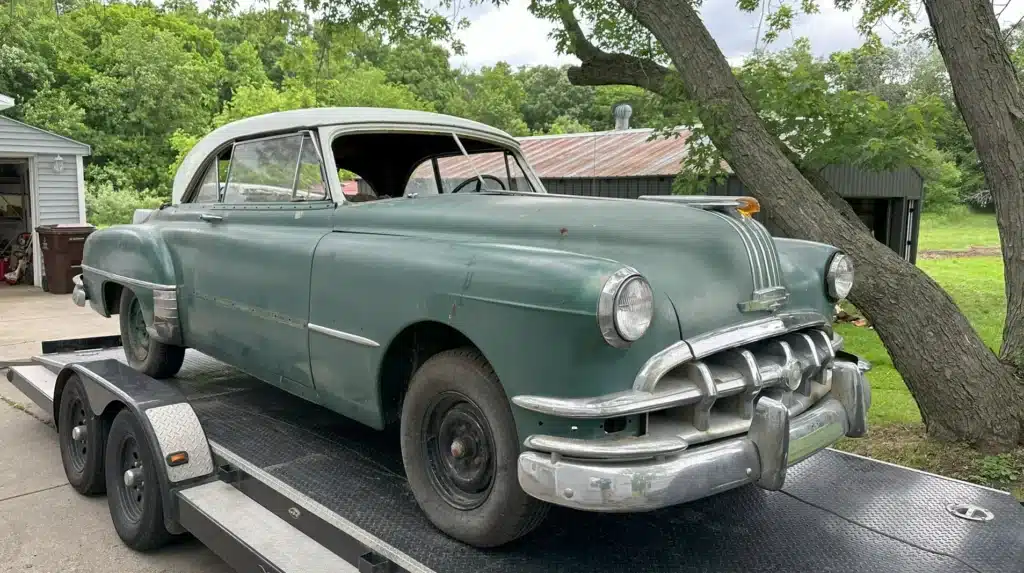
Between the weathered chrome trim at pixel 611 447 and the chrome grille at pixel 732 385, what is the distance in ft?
0.39

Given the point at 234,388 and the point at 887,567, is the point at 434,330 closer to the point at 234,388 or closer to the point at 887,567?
the point at 887,567

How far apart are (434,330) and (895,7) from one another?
7.03 metres

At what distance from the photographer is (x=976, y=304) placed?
39.0ft

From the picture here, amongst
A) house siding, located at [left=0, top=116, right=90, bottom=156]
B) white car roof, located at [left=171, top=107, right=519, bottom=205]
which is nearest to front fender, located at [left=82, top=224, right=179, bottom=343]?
white car roof, located at [left=171, top=107, right=519, bottom=205]

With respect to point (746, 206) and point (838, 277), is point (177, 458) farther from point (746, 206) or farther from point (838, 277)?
point (838, 277)

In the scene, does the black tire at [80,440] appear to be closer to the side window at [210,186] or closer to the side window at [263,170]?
the side window at [210,186]

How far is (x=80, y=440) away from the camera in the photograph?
14.3ft

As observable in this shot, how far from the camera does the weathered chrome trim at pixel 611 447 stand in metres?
2.16

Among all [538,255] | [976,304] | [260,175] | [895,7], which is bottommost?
[976,304]

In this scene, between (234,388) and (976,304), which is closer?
(234,388)

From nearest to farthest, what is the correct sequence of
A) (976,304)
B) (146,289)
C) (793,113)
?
(146,289), (793,113), (976,304)

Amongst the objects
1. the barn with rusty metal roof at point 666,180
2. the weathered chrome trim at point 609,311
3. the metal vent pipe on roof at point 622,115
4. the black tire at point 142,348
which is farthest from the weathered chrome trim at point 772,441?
the metal vent pipe on roof at point 622,115

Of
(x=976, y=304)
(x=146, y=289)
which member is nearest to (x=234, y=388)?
(x=146, y=289)

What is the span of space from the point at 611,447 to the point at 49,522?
3477 mm
